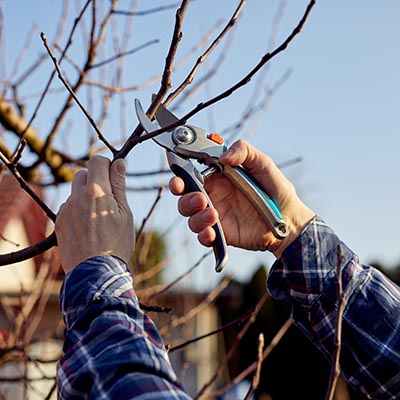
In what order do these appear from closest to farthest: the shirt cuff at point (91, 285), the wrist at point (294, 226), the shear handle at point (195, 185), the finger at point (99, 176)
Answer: the shirt cuff at point (91, 285) → the finger at point (99, 176) → the shear handle at point (195, 185) → the wrist at point (294, 226)

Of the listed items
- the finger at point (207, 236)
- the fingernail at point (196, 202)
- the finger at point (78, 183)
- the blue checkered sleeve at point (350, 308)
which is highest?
the finger at point (78, 183)

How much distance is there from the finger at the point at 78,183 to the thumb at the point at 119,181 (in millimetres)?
57

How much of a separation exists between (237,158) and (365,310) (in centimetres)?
51

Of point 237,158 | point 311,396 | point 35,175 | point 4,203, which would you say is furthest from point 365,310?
point 311,396

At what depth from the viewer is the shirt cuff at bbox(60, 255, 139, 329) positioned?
1.23 meters

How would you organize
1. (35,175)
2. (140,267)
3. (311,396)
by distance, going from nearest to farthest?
1. (35,175)
2. (140,267)
3. (311,396)

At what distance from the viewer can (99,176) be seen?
1379mm

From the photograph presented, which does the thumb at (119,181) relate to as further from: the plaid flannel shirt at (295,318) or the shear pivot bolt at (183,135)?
the shear pivot bolt at (183,135)

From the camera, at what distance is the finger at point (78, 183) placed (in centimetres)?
137

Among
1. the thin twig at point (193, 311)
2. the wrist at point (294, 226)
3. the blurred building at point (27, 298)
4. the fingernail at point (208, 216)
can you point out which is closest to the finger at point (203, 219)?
the fingernail at point (208, 216)

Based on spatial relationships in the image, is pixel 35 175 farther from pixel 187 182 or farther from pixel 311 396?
pixel 311 396

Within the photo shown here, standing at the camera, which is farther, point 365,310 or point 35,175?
point 35,175

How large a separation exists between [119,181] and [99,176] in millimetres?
53

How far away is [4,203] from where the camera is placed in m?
7.14
